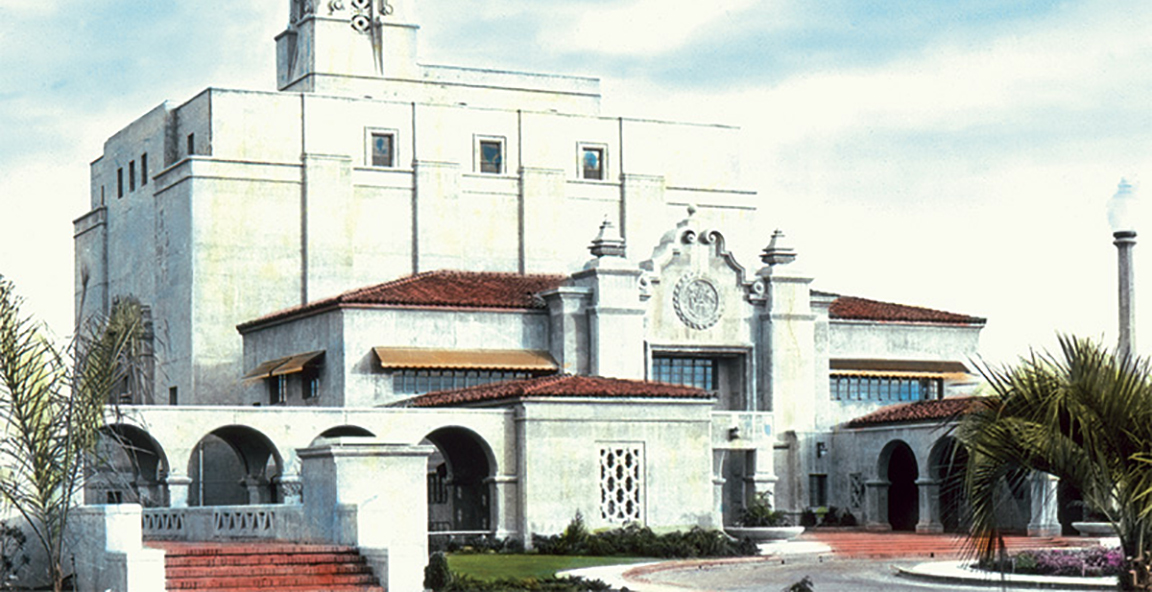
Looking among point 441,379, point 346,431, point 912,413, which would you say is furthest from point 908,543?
point 346,431

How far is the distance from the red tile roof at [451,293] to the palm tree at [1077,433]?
34.6 meters

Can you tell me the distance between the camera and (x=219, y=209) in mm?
65188

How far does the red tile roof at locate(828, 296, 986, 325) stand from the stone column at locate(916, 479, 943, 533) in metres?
8.55

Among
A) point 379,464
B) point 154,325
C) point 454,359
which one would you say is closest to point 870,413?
point 454,359

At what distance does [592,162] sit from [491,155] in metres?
4.21

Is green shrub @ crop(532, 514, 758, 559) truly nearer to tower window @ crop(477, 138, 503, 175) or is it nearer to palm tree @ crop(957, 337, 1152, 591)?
palm tree @ crop(957, 337, 1152, 591)

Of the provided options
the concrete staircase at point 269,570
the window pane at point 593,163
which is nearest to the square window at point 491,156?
the window pane at point 593,163

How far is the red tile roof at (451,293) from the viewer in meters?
55.5

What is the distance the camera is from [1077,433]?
22281mm

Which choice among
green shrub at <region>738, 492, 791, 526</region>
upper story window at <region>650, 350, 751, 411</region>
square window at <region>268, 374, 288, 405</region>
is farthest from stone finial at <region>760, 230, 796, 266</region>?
square window at <region>268, 374, 288, 405</region>

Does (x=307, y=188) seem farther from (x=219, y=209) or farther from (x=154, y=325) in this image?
(x=154, y=325)

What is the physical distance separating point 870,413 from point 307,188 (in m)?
21.5

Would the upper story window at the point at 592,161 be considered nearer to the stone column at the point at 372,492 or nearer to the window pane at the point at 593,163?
the window pane at the point at 593,163

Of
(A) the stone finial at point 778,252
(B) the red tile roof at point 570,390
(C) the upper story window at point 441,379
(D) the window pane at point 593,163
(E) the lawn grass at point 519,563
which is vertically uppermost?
(D) the window pane at point 593,163
